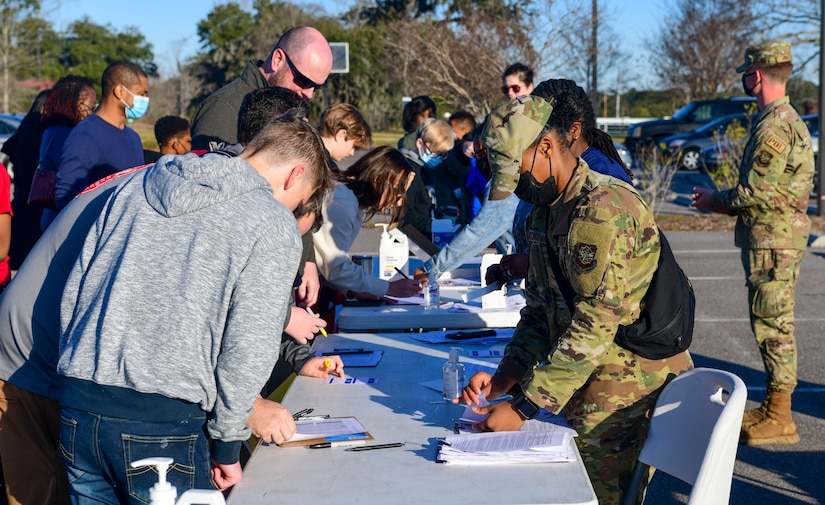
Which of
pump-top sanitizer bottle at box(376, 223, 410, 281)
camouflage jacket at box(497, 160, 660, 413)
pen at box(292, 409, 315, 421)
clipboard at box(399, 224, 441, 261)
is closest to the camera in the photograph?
camouflage jacket at box(497, 160, 660, 413)

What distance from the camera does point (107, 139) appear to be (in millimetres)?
4602

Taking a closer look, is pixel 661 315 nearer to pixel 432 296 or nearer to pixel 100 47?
pixel 432 296

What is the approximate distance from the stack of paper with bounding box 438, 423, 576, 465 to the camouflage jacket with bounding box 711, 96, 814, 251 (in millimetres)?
2827

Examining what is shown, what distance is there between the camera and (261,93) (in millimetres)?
3297

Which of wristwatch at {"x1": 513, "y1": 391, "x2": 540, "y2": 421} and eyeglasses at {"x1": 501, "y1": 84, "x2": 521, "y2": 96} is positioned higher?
eyeglasses at {"x1": 501, "y1": 84, "x2": 521, "y2": 96}

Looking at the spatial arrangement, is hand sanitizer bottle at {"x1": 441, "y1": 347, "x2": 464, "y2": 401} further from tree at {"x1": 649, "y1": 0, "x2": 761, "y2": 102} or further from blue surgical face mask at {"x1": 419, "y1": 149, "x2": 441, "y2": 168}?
tree at {"x1": 649, "y1": 0, "x2": 761, "y2": 102}

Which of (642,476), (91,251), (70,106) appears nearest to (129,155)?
(70,106)

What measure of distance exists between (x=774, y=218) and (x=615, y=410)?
8.73 ft

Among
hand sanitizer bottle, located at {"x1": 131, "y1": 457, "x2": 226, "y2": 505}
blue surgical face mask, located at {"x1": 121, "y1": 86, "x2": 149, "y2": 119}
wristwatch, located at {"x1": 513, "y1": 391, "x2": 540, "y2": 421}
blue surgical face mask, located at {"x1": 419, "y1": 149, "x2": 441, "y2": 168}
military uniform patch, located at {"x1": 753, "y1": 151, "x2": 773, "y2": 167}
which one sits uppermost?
blue surgical face mask, located at {"x1": 121, "y1": 86, "x2": 149, "y2": 119}

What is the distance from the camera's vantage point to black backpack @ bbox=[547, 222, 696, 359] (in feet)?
8.05

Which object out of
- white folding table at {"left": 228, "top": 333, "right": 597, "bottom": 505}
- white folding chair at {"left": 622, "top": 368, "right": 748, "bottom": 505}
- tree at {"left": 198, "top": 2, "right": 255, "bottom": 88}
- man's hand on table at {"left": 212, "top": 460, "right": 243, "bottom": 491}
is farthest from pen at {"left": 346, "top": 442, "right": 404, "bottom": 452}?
tree at {"left": 198, "top": 2, "right": 255, "bottom": 88}

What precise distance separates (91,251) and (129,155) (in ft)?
9.00

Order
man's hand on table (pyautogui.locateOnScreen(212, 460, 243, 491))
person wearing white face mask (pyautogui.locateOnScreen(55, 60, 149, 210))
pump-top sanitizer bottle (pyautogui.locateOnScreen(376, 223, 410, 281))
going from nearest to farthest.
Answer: man's hand on table (pyautogui.locateOnScreen(212, 460, 243, 491)) < person wearing white face mask (pyautogui.locateOnScreen(55, 60, 149, 210)) < pump-top sanitizer bottle (pyautogui.locateOnScreen(376, 223, 410, 281))

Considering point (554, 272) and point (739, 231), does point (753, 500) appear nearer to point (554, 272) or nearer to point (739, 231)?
point (739, 231)
